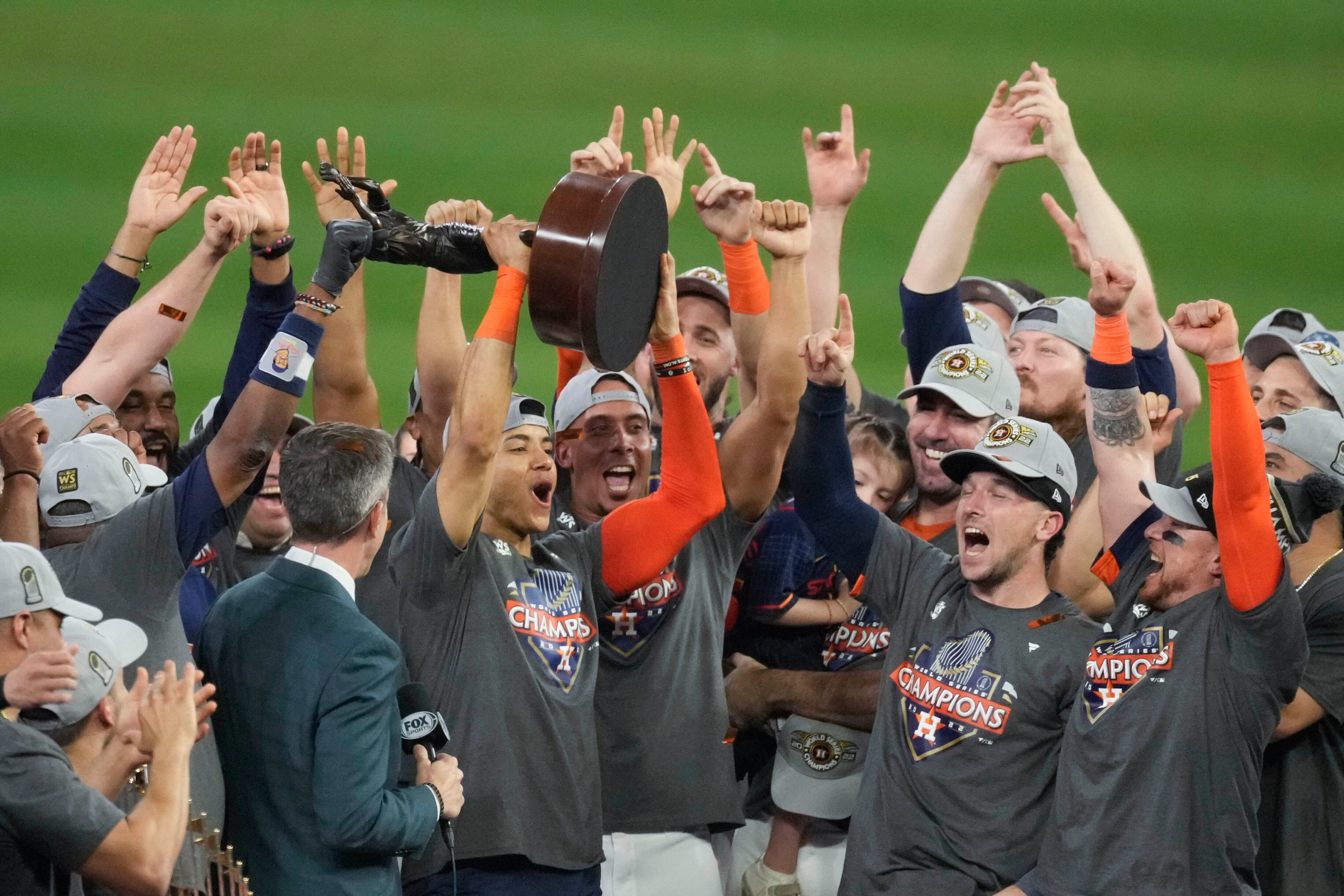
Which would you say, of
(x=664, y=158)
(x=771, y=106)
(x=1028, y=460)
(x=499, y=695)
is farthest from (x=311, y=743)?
(x=771, y=106)

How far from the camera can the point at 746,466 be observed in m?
2.84

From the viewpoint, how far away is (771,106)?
5.75 metres

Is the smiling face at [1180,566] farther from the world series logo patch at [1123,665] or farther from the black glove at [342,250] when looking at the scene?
the black glove at [342,250]

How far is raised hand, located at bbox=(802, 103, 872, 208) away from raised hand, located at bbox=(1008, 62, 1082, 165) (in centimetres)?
38

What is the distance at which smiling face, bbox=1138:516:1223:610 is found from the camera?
2.48 m

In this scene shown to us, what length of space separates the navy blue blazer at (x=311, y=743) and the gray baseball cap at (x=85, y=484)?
19.0 inches

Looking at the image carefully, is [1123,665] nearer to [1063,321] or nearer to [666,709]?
[666,709]

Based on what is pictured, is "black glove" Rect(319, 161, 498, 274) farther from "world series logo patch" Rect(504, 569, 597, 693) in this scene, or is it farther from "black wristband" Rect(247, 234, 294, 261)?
"world series logo patch" Rect(504, 569, 597, 693)

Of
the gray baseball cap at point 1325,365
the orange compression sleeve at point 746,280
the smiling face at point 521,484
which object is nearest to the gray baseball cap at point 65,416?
the smiling face at point 521,484

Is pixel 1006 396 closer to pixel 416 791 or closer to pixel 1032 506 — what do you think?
pixel 1032 506

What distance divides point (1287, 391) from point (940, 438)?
0.92 metres

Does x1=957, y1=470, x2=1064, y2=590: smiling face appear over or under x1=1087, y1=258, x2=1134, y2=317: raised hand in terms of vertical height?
under

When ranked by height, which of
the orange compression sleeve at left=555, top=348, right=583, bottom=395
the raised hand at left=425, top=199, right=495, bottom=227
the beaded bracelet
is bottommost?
the orange compression sleeve at left=555, top=348, right=583, bottom=395

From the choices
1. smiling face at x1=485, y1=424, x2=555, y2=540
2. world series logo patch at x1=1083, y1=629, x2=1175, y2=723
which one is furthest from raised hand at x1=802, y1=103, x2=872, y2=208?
world series logo patch at x1=1083, y1=629, x2=1175, y2=723
